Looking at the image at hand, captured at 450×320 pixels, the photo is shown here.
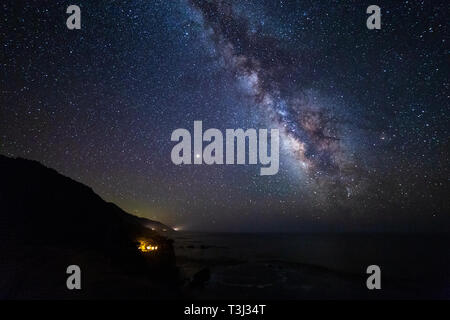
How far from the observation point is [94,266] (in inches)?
1064

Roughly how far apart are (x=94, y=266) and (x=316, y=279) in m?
35.5

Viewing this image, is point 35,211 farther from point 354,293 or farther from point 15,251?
point 354,293

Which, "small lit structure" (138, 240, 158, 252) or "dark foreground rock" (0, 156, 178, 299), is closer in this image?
"dark foreground rock" (0, 156, 178, 299)

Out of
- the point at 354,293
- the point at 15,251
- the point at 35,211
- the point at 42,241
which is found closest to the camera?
the point at 15,251

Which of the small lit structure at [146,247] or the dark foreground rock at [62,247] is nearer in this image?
the dark foreground rock at [62,247]

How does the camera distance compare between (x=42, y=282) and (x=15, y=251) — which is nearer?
(x=42, y=282)

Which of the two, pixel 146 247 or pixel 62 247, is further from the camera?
pixel 146 247

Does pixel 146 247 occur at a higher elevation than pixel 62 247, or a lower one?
lower
